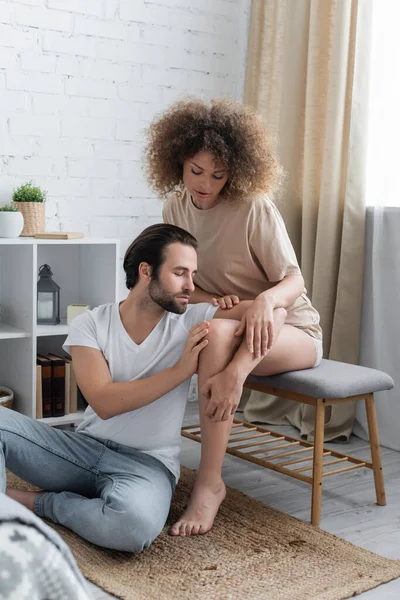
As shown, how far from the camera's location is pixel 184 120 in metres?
2.28

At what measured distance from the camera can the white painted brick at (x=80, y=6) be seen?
303 centimetres

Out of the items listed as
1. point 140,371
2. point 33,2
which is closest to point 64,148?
point 33,2

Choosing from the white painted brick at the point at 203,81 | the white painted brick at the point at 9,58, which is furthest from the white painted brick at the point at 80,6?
the white painted brick at the point at 203,81

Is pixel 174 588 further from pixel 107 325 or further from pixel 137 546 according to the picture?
pixel 107 325

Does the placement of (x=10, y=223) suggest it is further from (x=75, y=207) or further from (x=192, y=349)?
(x=192, y=349)

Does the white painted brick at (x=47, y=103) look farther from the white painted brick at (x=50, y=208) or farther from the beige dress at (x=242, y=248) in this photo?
the beige dress at (x=242, y=248)

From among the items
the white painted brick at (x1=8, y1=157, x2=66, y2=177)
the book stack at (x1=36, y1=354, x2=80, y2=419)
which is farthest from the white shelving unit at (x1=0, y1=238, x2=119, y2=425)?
the white painted brick at (x1=8, y1=157, x2=66, y2=177)

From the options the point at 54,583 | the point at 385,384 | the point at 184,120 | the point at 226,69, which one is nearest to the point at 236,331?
the point at 385,384

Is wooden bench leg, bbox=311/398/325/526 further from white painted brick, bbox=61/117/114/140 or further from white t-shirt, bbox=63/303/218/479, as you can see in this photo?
white painted brick, bbox=61/117/114/140

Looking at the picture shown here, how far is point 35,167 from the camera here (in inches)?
120

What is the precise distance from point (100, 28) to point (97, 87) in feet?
0.76

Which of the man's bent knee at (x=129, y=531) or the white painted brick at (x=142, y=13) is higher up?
the white painted brick at (x=142, y=13)

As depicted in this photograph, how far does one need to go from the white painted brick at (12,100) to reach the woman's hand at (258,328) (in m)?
1.42

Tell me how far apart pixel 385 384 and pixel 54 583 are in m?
1.68
